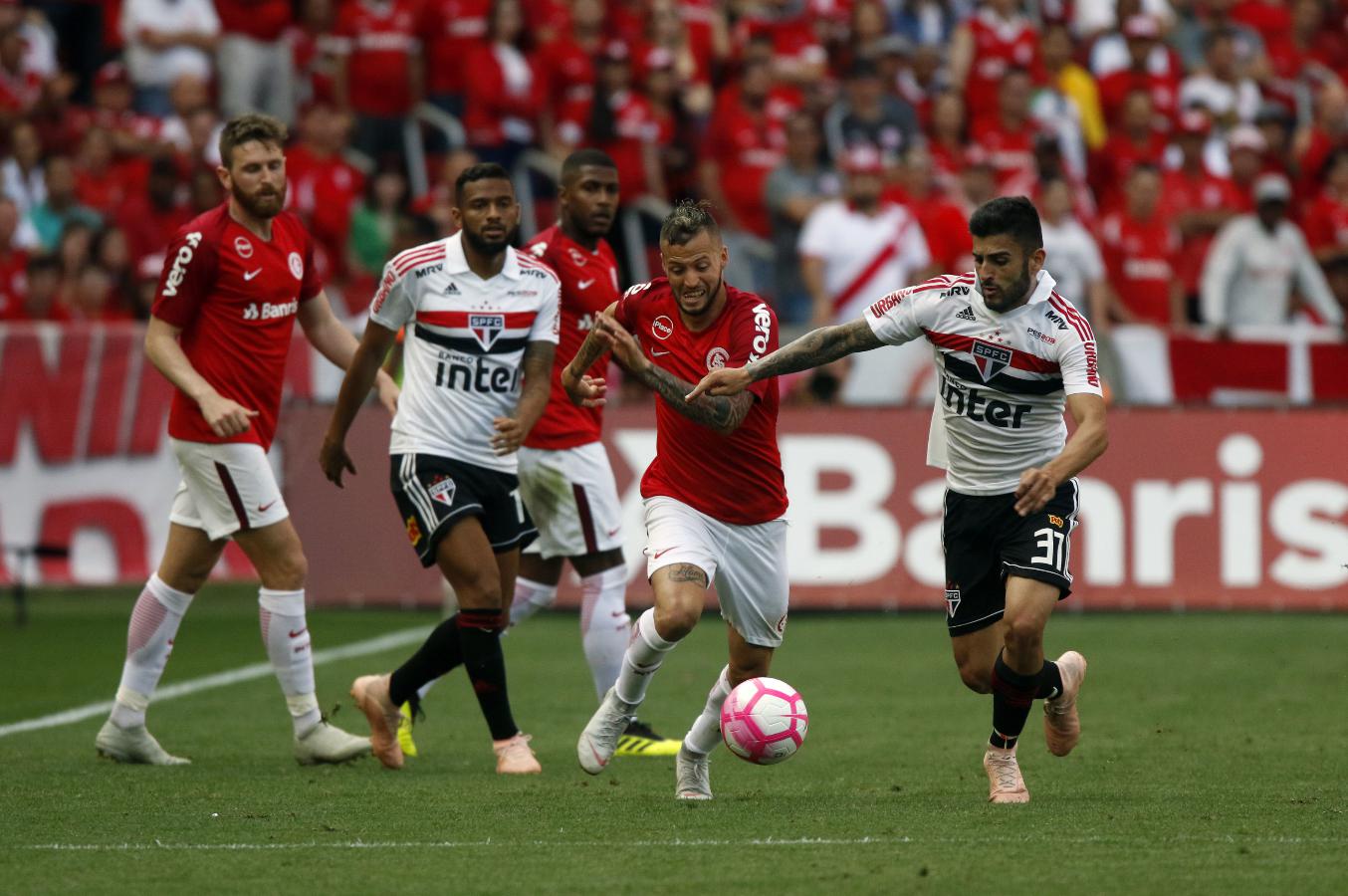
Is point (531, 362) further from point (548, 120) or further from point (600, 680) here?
point (548, 120)

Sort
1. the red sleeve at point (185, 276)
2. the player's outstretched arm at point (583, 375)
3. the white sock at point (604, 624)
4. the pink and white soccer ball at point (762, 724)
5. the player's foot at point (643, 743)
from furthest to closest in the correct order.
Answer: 1. the white sock at point (604, 624)
2. the player's foot at point (643, 743)
3. the red sleeve at point (185, 276)
4. the player's outstretched arm at point (583, 375)
5. the pink and white soccer ball at point (762, 724)

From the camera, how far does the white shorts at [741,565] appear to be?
7.78m

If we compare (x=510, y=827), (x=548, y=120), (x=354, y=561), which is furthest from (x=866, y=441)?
(x=510, y=827)

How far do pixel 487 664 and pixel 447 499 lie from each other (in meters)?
0.71

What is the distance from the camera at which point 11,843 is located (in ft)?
22.3

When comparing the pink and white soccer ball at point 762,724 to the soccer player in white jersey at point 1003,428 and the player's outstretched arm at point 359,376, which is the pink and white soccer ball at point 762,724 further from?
the player's outstretched arm at point 359,376

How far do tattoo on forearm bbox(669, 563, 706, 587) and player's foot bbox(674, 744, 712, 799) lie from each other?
2.16 feet

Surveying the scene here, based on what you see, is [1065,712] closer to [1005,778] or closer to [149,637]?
[1005,778]

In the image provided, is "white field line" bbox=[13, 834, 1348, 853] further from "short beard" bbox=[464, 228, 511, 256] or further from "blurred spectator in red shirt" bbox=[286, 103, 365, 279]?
"blurred spectator in red shirt" bbox=[286, 103, 365, 279]

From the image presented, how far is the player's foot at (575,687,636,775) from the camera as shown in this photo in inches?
312

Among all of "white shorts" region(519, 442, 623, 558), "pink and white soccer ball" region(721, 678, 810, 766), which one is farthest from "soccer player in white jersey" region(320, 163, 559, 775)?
"pink and white soccer ball" region(721, 678, 810, 766)

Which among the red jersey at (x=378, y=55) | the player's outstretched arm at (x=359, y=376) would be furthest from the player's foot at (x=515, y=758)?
the red jersey at (x=378, y=55)

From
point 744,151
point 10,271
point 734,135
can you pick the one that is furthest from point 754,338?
point 734,135

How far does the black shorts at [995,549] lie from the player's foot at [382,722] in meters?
2.41
